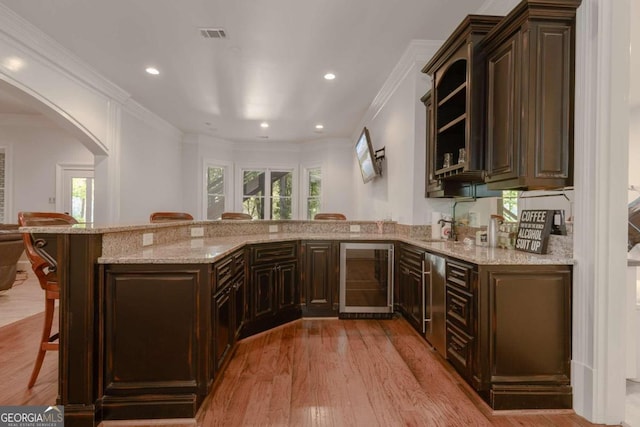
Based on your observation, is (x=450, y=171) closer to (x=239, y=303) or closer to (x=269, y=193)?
(x=239, y=303)

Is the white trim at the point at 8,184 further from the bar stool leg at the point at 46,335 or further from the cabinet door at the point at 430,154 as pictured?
the cabinet door at the point at 430,154

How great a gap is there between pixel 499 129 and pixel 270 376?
7.77 ft

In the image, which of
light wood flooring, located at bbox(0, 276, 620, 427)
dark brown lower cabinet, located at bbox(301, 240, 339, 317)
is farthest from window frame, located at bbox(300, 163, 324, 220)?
light wood flooring, located at bbox(0, 276, 620, 427)

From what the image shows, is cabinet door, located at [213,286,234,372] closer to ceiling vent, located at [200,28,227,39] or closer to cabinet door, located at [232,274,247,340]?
cabinet door, located at [232,274,247,340]

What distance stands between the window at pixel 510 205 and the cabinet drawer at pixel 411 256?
29.3 inches

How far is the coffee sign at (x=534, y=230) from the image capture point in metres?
2.18

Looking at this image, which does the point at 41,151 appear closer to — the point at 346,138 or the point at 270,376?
the point at 346,138

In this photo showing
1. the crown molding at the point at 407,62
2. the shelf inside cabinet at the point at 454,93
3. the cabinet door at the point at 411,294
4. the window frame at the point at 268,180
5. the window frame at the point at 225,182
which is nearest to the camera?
the shelf inside cabinet at the point at 454,93

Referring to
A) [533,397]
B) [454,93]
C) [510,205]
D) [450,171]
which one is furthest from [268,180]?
→ [533,397]

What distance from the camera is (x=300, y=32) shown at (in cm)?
321

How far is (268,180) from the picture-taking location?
27.6ft

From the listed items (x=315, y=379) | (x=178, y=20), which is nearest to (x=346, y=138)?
(x=178, y=20)

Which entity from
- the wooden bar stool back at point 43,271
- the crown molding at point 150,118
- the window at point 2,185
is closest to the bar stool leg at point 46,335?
the wooden bar stool back at point 43,271

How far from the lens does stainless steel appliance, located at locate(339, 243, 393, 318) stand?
360 centimetres
